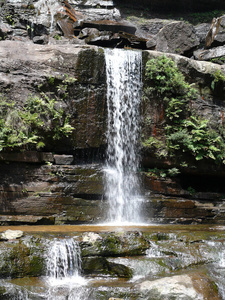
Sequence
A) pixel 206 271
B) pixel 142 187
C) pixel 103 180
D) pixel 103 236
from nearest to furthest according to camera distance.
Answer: pixel 206 271 → pixel 103 236 → pixel 103 180 → pixel 142 187

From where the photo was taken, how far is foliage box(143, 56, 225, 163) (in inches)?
410

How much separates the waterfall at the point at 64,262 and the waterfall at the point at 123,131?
3.54m

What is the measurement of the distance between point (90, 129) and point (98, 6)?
13.0 meters

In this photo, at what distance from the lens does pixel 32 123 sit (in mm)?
8984

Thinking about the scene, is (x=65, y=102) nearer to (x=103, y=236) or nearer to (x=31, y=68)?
(x=31, y=68)

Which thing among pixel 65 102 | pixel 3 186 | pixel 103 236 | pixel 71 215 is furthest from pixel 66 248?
pixel 65 102

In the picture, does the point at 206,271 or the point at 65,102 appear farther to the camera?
the point at 65,102

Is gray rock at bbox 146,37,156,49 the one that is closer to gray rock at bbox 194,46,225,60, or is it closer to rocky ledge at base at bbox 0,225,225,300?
gray rock at bbox 194,46,225,60

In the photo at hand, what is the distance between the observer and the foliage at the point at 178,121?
10.4 meters

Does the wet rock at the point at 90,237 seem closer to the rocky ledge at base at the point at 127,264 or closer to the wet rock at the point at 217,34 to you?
the rocky ledge at base at the point at 127,264

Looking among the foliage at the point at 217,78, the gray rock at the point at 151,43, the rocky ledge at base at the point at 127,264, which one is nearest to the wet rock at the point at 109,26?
the gray rock at the point at 151,43

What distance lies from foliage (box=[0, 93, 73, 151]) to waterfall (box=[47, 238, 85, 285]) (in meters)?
3.56

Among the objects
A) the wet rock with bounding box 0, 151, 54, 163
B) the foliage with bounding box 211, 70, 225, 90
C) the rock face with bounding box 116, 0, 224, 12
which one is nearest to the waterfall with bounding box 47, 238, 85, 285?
the wet rock with bounding box 0, 151, 54, 163

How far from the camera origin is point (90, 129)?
987cm
